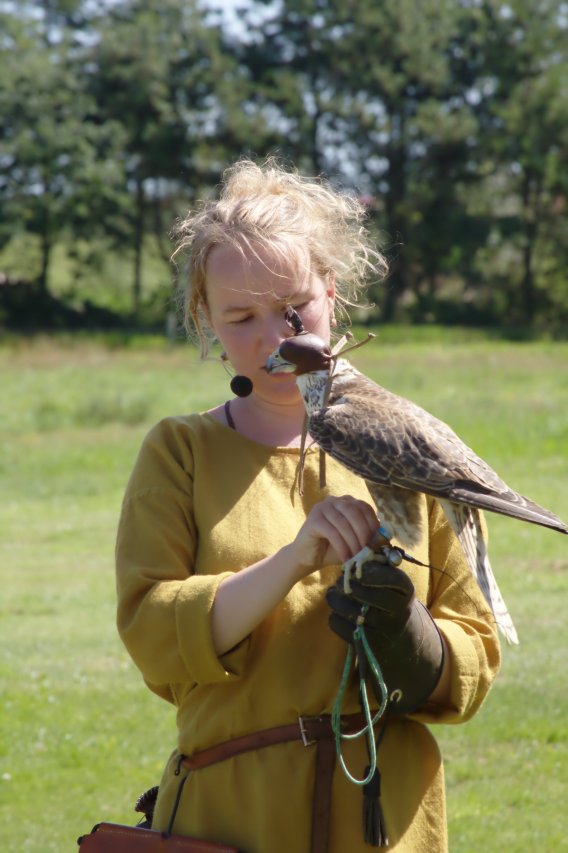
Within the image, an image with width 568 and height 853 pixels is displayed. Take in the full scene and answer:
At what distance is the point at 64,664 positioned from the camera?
6.77 meters

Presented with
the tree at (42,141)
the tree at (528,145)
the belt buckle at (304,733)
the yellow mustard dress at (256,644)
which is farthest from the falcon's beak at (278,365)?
the tree at (528,145)

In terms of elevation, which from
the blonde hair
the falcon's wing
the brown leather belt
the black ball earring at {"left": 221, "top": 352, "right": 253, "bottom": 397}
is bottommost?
the brown leather belt

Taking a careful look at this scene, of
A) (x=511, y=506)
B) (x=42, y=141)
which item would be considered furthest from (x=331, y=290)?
(x=42, y=141)

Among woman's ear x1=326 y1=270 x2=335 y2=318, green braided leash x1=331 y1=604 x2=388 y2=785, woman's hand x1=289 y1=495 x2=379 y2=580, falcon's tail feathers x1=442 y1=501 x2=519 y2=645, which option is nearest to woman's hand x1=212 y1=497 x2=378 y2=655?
woman's hand x1=289 y1=495 x2=379 y2=580

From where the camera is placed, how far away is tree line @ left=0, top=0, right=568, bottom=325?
125 feet

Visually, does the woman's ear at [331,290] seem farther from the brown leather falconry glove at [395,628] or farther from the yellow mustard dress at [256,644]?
the brown leather falconry glove at [395,628]

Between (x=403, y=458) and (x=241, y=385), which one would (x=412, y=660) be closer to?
(x=403, y=458)

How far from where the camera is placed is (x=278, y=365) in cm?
213

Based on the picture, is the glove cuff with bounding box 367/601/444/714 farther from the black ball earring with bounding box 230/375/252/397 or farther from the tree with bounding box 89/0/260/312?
the tree with bounding box 89/0/260/312

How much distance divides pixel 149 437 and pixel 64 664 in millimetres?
4800

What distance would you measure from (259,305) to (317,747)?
0.87 meters

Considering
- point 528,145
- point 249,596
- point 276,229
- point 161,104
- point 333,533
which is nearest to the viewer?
point 333,533

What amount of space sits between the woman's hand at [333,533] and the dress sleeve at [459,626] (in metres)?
0.33

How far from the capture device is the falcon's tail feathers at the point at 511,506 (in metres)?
2.06
